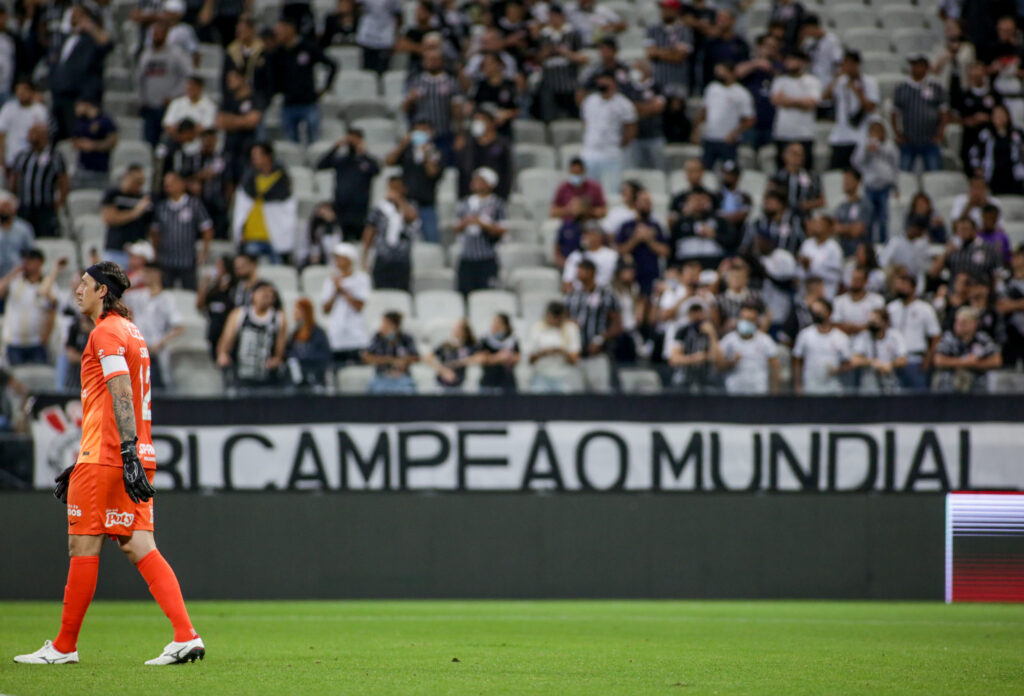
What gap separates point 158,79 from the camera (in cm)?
1783

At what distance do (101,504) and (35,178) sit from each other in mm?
10914

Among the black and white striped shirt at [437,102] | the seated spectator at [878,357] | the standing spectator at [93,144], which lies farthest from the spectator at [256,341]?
the seated spectator at [878,357]

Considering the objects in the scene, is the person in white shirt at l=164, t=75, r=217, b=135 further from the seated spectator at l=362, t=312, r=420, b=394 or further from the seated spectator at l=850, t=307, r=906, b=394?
the seated spectator at l=850, t=307, r=906, b=394

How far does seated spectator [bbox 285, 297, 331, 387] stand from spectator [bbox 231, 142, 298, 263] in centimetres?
296

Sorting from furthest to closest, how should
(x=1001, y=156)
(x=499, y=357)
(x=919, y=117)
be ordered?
(x=919, y=117) < (x=1001, y=156) < (x=499, y=357)

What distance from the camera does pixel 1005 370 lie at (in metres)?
12.0

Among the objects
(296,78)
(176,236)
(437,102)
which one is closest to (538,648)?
(176,236)

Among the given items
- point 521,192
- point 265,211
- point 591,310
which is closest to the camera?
point 591,310

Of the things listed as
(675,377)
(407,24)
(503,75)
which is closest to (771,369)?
(675,377)

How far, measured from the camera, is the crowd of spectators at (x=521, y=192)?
12.8m

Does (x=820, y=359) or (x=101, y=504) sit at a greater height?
(x=820, y=359)

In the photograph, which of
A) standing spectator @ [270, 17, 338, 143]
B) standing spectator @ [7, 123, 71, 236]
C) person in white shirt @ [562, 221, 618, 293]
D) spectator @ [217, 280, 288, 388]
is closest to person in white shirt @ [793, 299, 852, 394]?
person in white shirt @ [562, 221, 618, 293]

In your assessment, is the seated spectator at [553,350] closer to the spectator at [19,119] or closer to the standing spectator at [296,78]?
the standing spectator at [296,78]

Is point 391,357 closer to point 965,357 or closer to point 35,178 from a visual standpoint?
point 965,357
